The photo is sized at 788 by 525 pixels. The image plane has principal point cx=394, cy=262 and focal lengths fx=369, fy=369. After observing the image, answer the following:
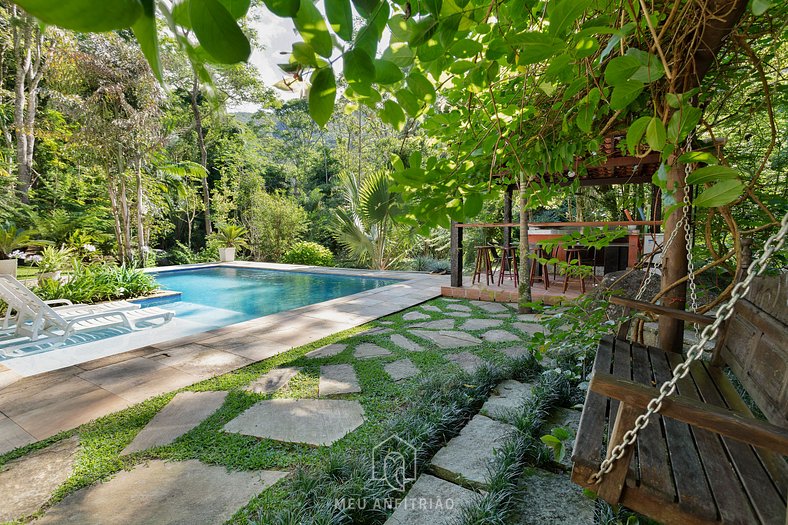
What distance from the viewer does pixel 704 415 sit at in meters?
0.89

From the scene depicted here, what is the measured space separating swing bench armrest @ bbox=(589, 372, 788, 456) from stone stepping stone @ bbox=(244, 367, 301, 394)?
7.04 feet

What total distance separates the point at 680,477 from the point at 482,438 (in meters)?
1.01

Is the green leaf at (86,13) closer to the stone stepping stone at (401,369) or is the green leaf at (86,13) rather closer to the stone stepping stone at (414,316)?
the stone stepping stone at (401,369)

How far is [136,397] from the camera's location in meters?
2.42

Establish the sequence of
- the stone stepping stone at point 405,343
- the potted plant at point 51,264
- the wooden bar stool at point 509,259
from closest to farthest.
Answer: the stone stepping stone at point 405,343
the wooden bar stool at point 509,259
the potted plant at point 51,264

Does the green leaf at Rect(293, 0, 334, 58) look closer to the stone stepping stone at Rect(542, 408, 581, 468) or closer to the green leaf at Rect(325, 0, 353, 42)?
the green leaf at Rect(325, 0, 353, 42)

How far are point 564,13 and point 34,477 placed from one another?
2.62m

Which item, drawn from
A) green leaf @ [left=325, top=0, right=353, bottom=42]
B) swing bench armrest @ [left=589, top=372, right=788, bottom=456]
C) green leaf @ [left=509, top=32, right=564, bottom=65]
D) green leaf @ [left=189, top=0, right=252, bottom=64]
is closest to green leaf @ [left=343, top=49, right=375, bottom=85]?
green leaf @ [left=325, top=0, right=353, bottom=42]

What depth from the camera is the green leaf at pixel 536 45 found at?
0.77 metres

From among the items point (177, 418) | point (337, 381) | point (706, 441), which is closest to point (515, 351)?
point (337, 381)

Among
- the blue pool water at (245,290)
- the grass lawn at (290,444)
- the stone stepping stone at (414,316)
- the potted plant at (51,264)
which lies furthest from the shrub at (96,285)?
the stone stepping stone at (414,316)

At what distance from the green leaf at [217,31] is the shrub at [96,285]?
23.4 feet

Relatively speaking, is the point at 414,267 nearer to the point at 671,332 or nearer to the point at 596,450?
the point at 671,332

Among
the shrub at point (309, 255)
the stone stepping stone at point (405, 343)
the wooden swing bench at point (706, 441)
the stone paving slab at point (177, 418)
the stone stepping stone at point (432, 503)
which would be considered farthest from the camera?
the shrub at point (309, 255)
